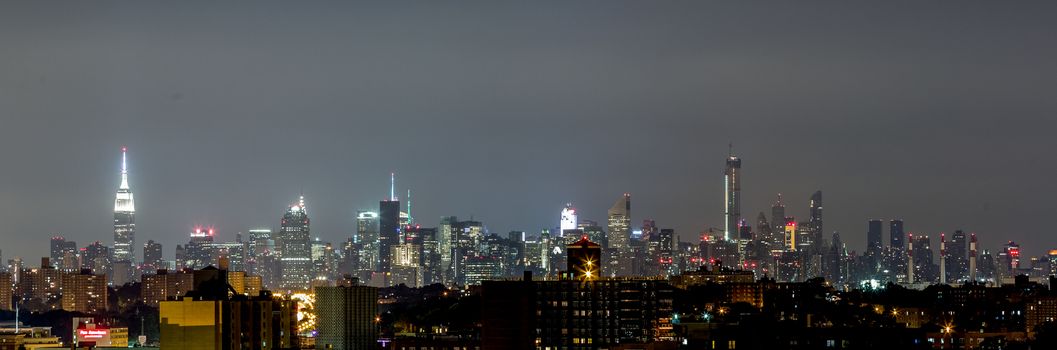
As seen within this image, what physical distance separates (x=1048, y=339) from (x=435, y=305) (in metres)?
73.8

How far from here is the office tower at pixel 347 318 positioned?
111938 mm

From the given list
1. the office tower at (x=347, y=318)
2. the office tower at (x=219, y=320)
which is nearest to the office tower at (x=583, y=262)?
the office tower at (x=219, y=320)

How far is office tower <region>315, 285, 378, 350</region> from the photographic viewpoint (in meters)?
112

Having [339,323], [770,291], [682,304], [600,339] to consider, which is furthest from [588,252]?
[770,291]

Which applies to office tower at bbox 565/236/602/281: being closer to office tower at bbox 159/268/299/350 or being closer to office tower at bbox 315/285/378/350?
office tower at bbox 159/268/299/350

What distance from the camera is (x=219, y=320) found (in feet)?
226

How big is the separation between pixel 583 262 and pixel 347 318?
35.7 m

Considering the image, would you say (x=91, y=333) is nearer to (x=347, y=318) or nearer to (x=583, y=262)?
(x=347, y=318)

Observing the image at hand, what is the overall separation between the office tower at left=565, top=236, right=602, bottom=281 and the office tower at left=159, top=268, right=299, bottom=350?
11804 millimetres

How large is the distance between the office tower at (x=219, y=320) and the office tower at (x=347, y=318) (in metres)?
34.4

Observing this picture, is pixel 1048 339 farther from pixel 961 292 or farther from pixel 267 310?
pixel 961 292

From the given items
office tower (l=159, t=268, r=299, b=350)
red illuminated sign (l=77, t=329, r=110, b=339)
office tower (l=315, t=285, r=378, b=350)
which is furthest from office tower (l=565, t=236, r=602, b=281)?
red illuminated sign (l=77, t=329, r=110, b=339)

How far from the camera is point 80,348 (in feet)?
301

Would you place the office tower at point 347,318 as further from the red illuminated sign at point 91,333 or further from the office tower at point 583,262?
the office tower at point 583,262
